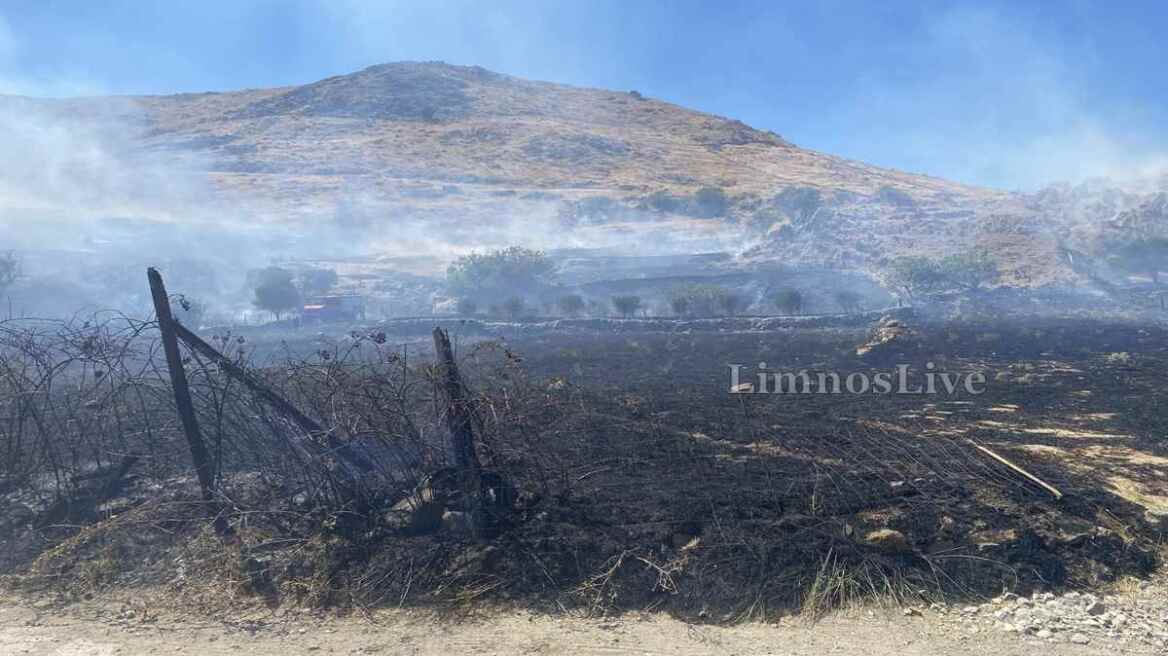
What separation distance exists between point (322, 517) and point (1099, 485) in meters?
8.14

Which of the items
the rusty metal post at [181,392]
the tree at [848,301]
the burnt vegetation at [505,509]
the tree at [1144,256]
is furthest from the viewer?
the tree at [1144,256]

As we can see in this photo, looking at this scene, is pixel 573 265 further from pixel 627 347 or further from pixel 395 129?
pixel 395 129

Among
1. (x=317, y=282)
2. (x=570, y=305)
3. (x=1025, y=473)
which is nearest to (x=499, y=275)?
(x=570, y=305)

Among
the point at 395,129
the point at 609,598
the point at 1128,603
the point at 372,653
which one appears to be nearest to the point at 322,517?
the point at 372,653

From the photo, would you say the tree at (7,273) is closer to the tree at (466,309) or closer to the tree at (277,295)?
the tree at (277,295)

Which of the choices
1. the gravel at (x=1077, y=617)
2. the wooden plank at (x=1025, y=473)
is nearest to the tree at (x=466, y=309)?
the wooden plank at (x=1025, y=473)

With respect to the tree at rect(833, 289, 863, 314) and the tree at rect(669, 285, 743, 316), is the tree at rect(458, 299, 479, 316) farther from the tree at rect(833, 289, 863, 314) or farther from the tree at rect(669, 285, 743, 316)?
the tree at rect(833, 289, 863, 314)

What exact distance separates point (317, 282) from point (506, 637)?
155 feet

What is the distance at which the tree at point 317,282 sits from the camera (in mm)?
47434

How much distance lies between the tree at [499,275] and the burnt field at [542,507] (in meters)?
36.6

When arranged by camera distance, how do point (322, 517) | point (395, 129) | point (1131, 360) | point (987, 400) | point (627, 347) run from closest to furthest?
point (322, 517) → point (987, 400) → point (1131, 360) → point (627, 347) → point (395, 129)

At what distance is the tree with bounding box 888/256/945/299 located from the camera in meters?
42.0

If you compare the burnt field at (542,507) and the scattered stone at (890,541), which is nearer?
the burnt field at (542,507)

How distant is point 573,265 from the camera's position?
53.9 meters
